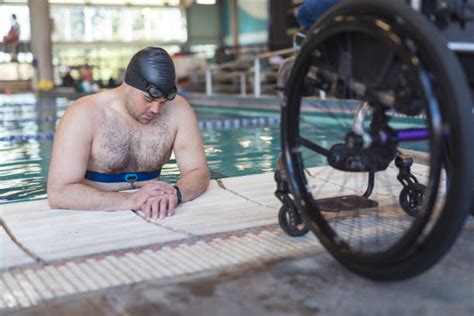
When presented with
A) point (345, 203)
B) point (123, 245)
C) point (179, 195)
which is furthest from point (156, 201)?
point (345, 203)

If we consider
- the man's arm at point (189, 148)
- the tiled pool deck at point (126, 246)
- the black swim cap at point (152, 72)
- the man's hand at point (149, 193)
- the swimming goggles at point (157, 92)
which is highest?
the black swim cap at point (152, 72)

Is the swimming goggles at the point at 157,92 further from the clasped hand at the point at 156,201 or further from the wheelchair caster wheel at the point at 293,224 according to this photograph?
the wheelchair caster wheel at the point at 293,224

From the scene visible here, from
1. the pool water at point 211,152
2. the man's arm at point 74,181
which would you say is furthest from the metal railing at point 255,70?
the man's arm at point 74,181

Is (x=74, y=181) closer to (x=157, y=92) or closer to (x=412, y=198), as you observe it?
(x=157, y=92)

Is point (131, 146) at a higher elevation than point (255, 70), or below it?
below

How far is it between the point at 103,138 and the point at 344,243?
1547mm

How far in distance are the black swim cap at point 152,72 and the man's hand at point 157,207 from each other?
1.53 ft

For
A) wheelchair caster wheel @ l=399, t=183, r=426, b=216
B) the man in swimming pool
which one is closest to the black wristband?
the man in swimming pool

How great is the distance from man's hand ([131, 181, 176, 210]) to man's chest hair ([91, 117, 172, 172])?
356 mm

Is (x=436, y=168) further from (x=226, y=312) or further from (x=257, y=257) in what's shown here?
(x=257, y=257)

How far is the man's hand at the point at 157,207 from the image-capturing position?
8.47 feet

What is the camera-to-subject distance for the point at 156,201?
8.48 feet

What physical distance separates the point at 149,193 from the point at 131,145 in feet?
1.50

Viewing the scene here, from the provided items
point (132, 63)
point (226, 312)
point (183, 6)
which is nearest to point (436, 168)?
point (226, 312)
